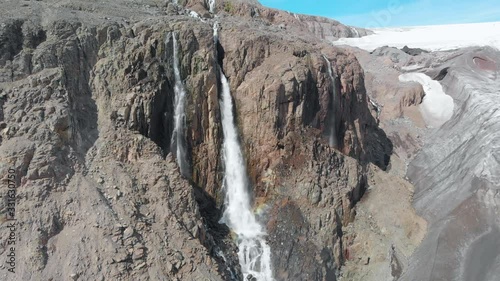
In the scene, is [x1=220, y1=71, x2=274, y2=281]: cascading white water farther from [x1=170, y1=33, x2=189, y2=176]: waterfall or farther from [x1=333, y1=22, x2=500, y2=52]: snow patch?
[x1=333, y1=22, x2=500, y2=52]: snow patch

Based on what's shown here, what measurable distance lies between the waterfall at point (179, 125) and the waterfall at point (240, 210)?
6.78ft

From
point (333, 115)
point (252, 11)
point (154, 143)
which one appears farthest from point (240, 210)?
point (252, 11)

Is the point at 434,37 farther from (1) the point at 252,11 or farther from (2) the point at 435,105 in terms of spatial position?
(1) the point at 252,11

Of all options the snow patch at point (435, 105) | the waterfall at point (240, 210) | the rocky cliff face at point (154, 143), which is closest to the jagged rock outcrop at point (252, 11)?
the rocky cliff face at point (154, 143)

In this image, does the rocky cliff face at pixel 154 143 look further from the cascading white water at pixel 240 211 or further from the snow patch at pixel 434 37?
the snow patch at pixel 434 37

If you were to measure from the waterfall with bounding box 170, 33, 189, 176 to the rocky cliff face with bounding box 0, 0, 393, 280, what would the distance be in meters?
0.26

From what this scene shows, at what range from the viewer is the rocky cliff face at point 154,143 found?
13805 mm

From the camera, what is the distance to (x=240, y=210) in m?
19.9

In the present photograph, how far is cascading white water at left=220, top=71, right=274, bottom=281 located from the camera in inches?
720

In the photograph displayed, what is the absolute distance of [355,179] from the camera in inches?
867

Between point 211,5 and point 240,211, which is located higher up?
point 211,5

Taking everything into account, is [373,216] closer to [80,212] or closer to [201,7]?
[80,212]

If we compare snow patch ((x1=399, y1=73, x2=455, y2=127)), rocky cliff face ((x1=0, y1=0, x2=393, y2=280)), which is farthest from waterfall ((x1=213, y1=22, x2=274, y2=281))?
snow patch ((x1=399, y1=73, x2=455, y2=127))

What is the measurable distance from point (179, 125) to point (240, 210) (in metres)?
4.87
